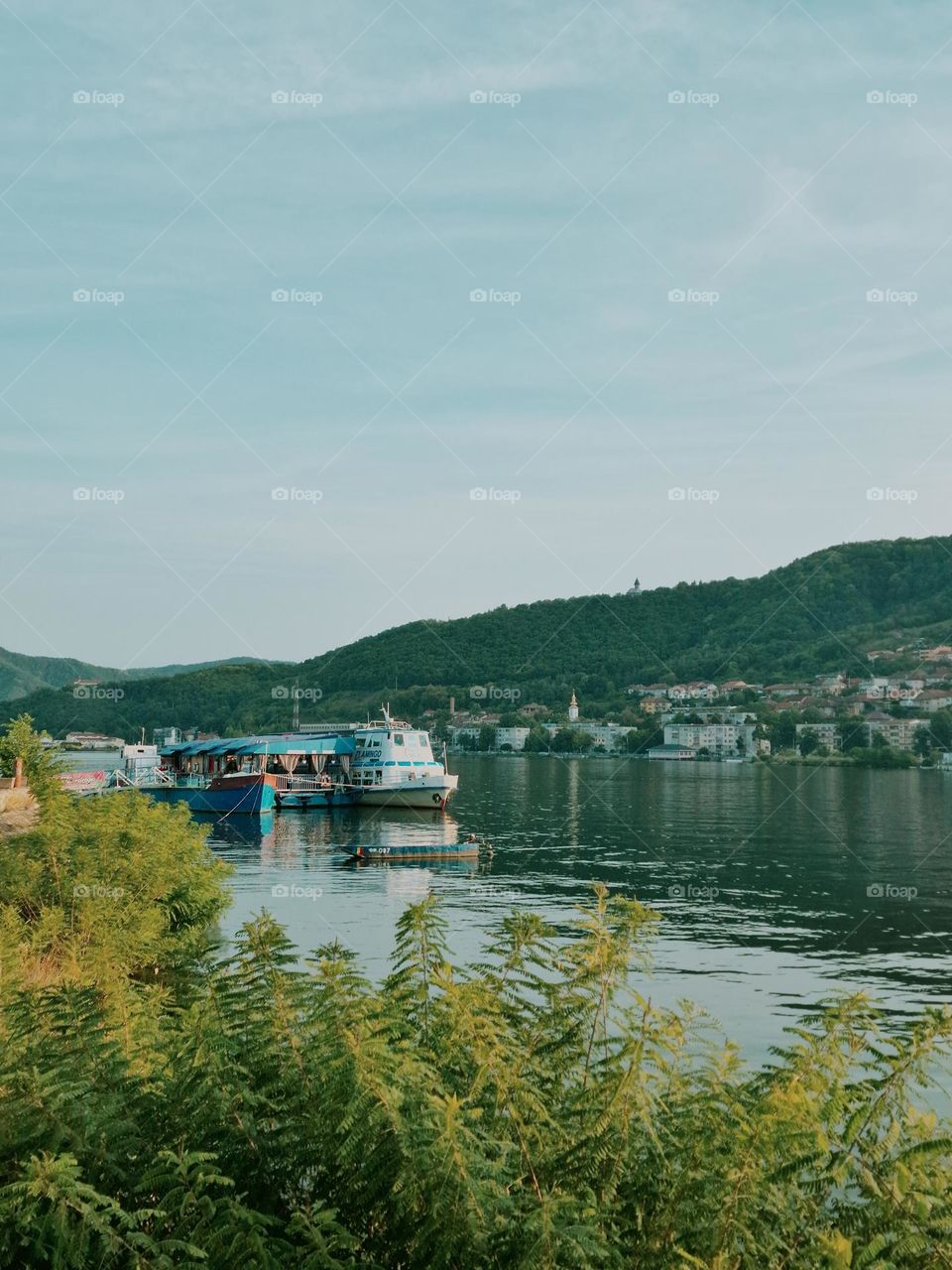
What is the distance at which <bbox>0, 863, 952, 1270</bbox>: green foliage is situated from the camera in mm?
4793

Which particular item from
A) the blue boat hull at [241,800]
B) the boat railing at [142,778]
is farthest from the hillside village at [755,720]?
the blue boat hull at [241,800]

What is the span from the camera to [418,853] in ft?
166

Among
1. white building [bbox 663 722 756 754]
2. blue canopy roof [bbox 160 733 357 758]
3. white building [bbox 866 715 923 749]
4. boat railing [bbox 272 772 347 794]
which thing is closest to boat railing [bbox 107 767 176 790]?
→ blue canopy roof [bbox 160 733 357 758]

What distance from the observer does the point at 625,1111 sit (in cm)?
565

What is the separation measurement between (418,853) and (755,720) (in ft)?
331

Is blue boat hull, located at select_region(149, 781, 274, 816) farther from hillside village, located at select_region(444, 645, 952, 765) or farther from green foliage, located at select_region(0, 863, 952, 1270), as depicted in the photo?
hillside village, located at select_region(444, 645, 952, 765)

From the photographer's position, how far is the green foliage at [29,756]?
122ft

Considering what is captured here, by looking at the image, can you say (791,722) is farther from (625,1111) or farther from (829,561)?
(625,1111)

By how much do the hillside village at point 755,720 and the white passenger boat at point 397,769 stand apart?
2363 inches

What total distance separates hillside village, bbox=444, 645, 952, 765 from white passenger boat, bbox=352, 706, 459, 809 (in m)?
60.0

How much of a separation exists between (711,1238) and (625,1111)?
2.63 feet

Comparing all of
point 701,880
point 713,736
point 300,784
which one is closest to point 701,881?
point 701,880

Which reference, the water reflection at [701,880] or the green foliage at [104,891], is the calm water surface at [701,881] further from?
the green foliage at [104,891]

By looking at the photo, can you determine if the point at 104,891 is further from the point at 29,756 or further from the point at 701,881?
the point at 701,881
